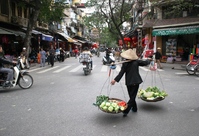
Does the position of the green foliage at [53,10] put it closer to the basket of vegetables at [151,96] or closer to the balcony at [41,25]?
the balcony at [41,25]

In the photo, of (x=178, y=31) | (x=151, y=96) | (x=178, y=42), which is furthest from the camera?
(x=178, y=42)

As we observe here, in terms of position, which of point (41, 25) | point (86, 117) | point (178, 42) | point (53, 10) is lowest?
point (86, 117)

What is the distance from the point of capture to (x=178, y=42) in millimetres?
21547

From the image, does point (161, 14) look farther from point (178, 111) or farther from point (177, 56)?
point (178, 111)

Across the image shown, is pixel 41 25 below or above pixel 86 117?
above

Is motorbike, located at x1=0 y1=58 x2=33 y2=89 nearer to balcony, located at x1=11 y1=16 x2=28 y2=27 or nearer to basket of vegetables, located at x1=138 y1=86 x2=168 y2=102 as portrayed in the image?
basket of vegetables, located at x1=138 y1=86 x2=168 y2=102

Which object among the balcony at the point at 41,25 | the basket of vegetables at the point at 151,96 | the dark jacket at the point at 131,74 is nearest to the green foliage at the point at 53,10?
the balcony at the point at 41,25

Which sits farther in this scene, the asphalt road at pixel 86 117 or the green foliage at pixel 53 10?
A: the green foliage at pixel 53 10

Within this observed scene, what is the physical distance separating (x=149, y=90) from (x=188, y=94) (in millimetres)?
2089

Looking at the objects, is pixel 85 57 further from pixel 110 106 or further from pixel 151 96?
pixel 110 106

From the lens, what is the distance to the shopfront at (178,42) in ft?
63.2

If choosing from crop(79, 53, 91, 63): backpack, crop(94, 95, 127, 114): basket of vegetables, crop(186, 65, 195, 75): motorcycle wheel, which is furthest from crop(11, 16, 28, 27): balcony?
crop(94, 95, 127, 114): basket of vegetables

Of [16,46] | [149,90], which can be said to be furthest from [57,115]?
[16,46]

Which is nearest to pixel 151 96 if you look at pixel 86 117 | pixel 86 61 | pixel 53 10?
pixel 86 117
